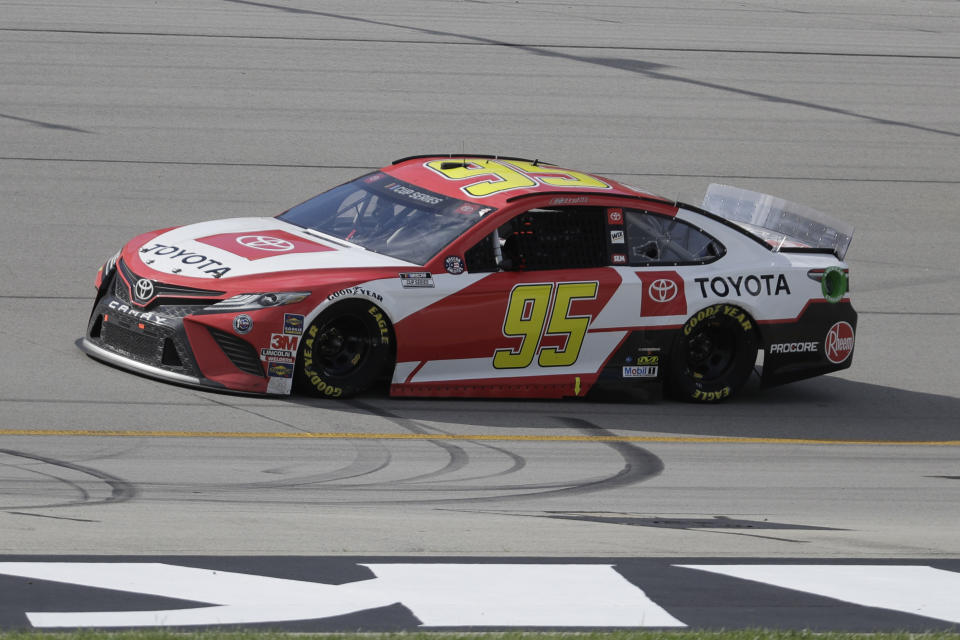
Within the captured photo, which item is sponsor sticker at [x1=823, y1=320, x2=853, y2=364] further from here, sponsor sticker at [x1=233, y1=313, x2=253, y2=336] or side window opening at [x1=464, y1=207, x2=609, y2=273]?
sponsor sticker at [x1=233, y1=313, x2=253, y2=336]

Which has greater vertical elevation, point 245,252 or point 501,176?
point 501,176

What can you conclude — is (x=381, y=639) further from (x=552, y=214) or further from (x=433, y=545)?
(x=552, y=214)

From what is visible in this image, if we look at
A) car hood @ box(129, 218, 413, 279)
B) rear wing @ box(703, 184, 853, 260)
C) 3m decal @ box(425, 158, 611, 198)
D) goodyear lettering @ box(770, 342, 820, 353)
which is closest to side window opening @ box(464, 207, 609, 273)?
3m decal @ box(425, 158, 611, 198)

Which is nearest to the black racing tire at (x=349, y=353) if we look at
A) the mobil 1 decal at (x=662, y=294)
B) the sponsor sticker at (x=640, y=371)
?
the sponsor sticker at (x=640, y=371)

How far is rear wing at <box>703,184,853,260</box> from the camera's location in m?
10.9

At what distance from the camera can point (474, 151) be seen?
16750mm

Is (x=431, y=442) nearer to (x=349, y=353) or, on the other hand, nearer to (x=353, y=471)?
(x=353, y=471)

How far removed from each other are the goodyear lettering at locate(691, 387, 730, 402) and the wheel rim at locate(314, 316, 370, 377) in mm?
2374

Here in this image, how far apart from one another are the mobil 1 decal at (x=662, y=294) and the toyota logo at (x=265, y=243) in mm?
Result: 2303

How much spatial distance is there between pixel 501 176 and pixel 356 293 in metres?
1.59

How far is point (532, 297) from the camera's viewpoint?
31.3 feet

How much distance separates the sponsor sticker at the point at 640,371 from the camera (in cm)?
991

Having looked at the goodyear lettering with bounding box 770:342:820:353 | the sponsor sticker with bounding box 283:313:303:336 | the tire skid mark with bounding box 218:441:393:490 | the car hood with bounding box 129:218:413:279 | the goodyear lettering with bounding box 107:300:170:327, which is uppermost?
the car hood with bounding box 129:218:413:279

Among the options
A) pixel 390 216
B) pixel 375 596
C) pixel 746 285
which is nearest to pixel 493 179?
pixel 390 216
